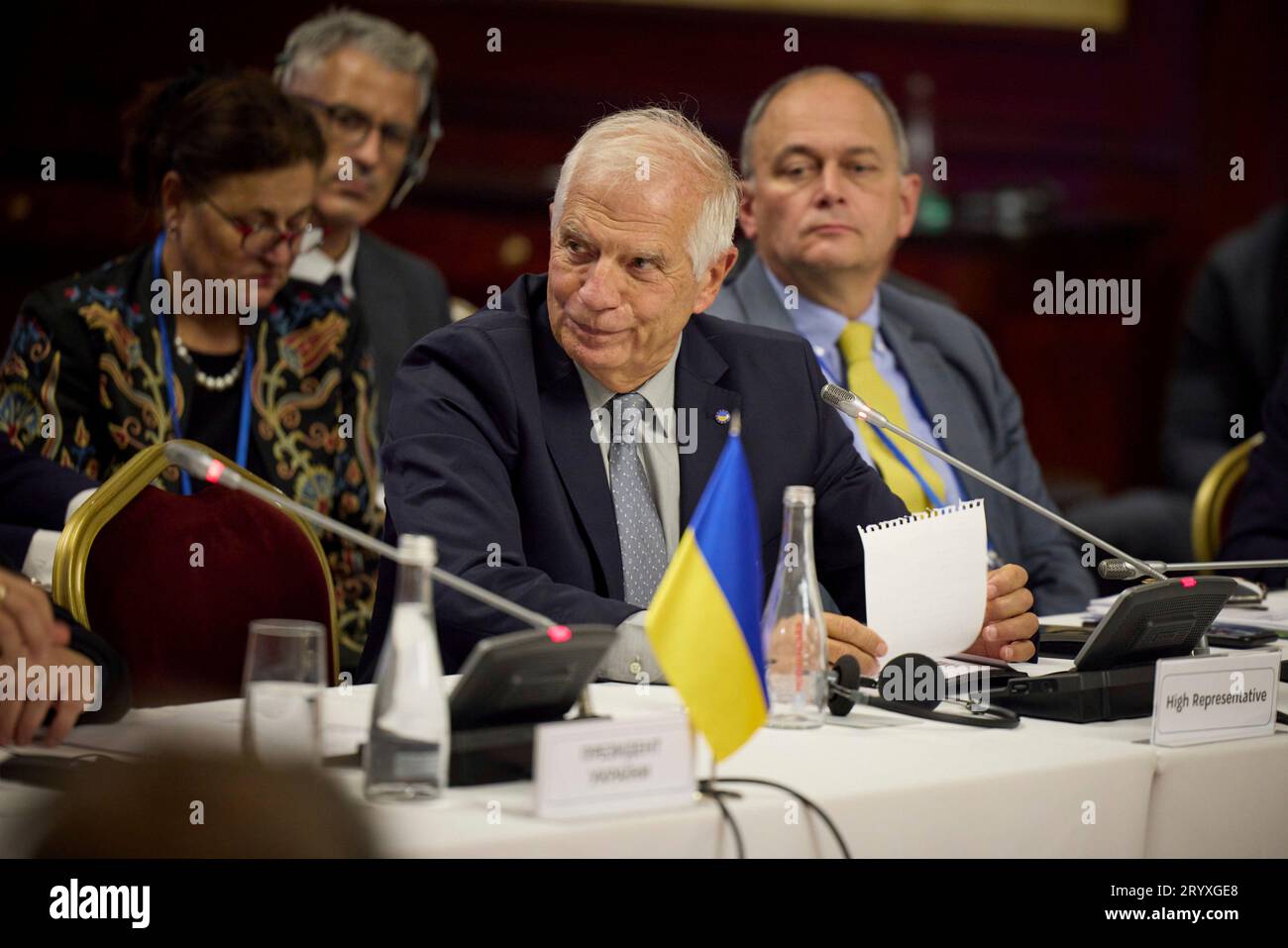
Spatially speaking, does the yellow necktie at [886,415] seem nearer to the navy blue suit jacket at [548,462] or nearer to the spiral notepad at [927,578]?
the navy blue suit jacket at [548,462]

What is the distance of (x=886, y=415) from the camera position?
10.0 feet

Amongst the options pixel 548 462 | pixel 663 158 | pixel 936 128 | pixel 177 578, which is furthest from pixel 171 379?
pixel 936 128

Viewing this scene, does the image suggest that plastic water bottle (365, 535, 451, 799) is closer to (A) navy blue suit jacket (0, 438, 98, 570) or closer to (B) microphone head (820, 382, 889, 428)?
(B) microphone head (820, 382, 889, 428)

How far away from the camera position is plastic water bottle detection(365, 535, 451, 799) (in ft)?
4.21

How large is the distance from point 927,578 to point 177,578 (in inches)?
43.5

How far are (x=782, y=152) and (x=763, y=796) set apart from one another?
2.14 m

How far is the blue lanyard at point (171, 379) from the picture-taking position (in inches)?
117

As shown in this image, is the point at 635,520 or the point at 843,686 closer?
the point at 843,686

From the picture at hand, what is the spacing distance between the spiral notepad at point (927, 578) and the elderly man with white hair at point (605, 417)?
23 cm

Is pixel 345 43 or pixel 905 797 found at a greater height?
pixel 345 43

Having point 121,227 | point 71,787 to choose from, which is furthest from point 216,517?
point 121,227

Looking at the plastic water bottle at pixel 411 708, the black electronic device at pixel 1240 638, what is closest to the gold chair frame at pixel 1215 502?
the black electronic device at pixel 1240 638

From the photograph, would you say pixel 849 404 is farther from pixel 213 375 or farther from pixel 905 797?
pixel 213 375
